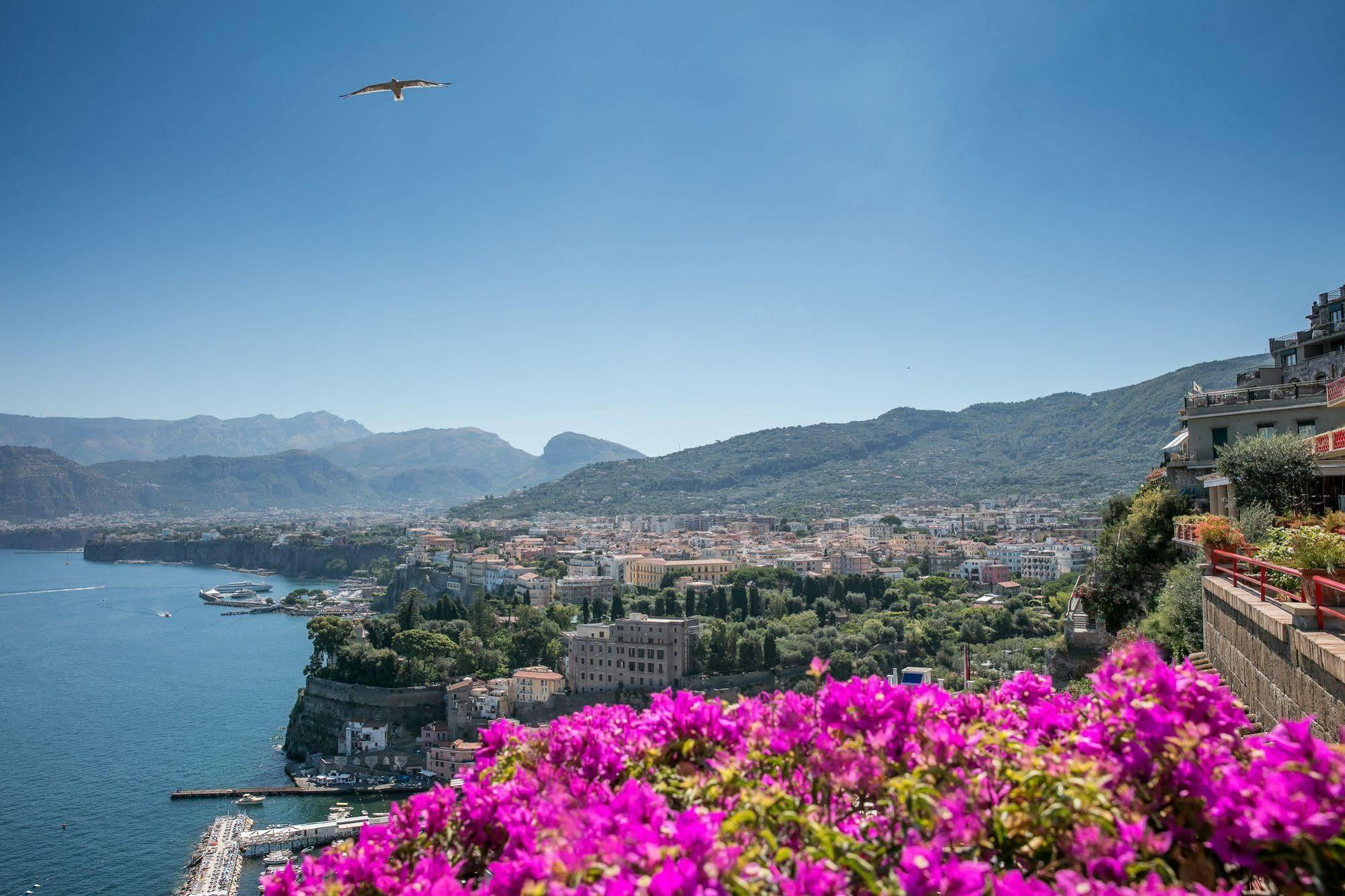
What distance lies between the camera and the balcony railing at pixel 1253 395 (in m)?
10.8

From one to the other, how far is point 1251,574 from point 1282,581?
17.4 inches

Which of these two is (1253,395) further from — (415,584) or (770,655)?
(415,584)

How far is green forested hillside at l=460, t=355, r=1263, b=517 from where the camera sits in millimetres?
104812

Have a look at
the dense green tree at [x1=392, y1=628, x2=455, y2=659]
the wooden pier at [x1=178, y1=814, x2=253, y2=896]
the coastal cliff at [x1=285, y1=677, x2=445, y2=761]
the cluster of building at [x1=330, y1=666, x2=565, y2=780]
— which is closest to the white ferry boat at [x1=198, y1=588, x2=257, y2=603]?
the dense green tree at [x1=392, y1=628, x2=455, y2=659]

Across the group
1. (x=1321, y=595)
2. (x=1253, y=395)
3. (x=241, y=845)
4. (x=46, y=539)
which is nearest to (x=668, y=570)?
(x=241, y=845)

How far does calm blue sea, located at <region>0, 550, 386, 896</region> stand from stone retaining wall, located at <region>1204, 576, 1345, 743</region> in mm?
19808

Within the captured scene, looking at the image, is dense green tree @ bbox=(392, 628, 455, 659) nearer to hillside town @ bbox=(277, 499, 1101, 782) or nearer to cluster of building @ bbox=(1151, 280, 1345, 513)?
hillside town @ bbox=(277, 499, 1101, 782)

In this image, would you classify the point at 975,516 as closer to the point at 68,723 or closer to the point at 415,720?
the point at 415,720

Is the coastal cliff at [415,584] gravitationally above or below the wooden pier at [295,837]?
above

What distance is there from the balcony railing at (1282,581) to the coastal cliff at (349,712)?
1063 inches

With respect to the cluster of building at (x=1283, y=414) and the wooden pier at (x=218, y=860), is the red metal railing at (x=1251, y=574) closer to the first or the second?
the cluster of building at (x=1283, y=414)

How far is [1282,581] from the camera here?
4.25 meters

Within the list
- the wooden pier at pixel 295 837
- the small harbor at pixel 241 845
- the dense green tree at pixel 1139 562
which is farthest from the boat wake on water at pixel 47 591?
the dense green tree at pixel 1139 562

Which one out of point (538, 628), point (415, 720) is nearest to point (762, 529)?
point (538, 628)
